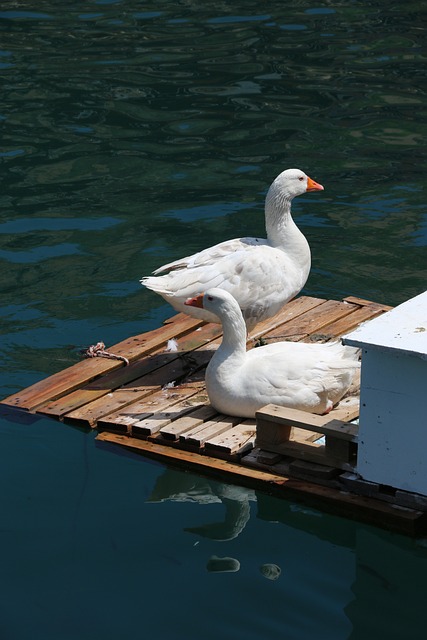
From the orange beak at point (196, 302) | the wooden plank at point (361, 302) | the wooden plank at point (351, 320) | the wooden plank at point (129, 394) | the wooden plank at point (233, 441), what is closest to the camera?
the wooden plank at point (233, 441)

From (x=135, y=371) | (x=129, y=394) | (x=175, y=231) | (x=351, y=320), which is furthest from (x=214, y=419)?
(x=175, y=231)

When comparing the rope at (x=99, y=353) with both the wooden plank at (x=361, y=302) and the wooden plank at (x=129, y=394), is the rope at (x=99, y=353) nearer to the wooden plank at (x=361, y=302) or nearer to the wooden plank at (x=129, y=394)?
the wooden plank at (x=129, y=394)

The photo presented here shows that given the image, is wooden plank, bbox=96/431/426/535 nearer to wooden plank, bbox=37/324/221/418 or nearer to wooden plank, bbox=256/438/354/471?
wooden plank, bbox=256/438/354/471

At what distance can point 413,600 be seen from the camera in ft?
22.1

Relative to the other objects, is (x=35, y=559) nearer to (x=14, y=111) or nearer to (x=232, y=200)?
(x=232, y=200)

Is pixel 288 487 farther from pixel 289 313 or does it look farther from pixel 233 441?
pixel 289 313

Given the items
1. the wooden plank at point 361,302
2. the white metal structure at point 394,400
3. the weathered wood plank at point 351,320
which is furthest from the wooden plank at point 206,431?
the wooden plank at point 361,302

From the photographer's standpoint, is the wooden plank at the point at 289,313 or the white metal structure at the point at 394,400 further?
the wooden plank at the point at 289,313

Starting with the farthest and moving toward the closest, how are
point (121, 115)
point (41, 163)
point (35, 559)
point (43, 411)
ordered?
point (121, 115) → point (41, 163) → point (43, 411) → point (35, 559)

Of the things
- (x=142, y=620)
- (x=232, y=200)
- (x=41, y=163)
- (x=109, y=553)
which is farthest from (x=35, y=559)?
(x=41, y=163)

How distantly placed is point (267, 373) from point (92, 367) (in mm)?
1895

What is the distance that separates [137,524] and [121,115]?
31.1 feet

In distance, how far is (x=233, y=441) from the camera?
319 inches

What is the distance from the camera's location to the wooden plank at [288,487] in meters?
7.25
